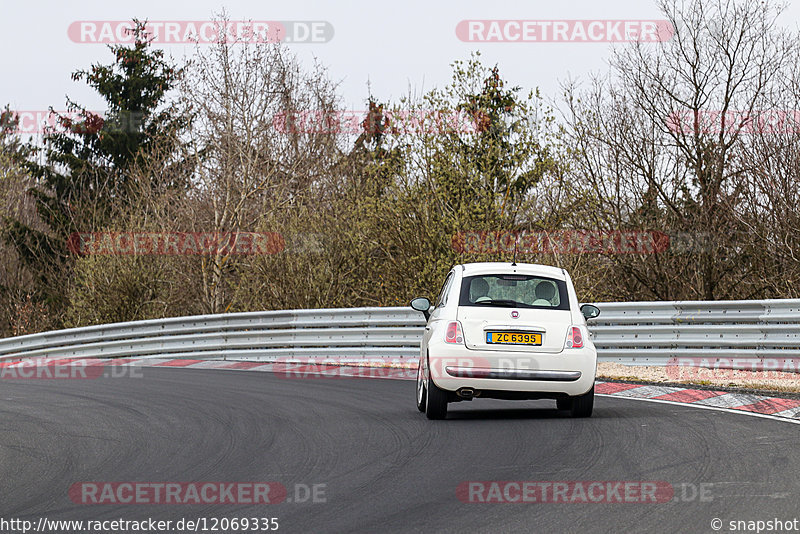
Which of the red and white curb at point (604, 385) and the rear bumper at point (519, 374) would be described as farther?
the red and white curb at point (604, 385)

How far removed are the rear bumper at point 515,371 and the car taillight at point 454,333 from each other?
0.28 feet

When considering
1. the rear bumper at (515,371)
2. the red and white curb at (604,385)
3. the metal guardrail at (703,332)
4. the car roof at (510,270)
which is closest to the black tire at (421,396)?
the rear bumper at (515,371)

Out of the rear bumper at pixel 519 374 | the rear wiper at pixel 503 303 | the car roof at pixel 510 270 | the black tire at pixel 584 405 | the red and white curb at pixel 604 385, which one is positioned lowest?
the red and white curb at pixel 604 385

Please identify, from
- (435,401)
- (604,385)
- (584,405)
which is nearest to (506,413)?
(584,405)

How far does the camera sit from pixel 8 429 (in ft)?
34.9

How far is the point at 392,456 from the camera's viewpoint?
853 centimetres

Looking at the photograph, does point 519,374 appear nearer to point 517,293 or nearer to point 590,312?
point 517,293

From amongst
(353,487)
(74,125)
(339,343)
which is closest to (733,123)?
(339,343)

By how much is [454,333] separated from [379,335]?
323 inches

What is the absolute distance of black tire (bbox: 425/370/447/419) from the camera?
1084 centimetres

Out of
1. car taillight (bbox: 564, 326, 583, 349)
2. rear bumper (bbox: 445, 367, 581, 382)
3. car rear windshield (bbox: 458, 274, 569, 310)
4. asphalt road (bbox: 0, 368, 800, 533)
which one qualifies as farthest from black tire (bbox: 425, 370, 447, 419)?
car taillight (bbox: 564, 326, 583, 349)

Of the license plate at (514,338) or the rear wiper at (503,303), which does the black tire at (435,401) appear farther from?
the rear wiper at (503,303)

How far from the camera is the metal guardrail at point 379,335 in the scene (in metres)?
14.9

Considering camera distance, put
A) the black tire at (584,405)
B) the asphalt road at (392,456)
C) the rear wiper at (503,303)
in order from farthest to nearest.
A: the rear wiper at (503,303), the black tire at (584,405), the asphalt road at (392,456)
